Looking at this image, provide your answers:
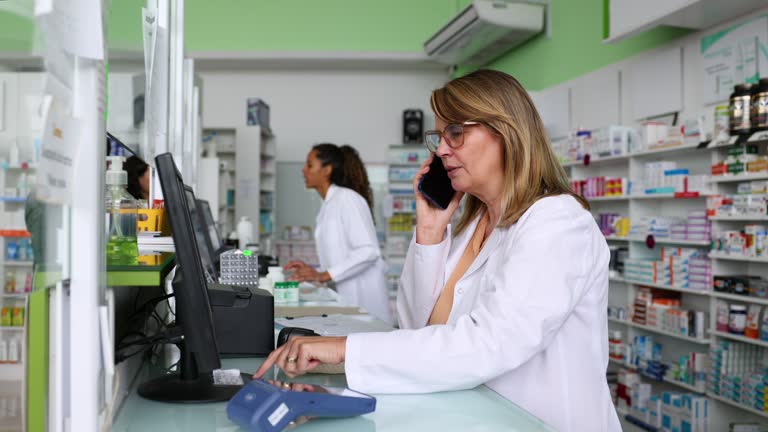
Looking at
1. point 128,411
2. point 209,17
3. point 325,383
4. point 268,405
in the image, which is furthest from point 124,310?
point 209,17

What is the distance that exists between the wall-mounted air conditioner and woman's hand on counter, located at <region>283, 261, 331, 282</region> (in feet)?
13.1

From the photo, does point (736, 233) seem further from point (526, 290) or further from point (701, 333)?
point (526, 290)

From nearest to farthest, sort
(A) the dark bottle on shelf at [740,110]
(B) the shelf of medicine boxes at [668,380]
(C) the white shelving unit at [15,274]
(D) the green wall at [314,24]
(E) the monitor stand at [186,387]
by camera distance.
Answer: (C) the white shelving unit at [15,274] → (E) the monitor stand at [186,387] → (A) the dark bottle on shelf at [740,110] → (B) the shelf of medicine boxes at [668,380] → (D) the green wall at [314,24]

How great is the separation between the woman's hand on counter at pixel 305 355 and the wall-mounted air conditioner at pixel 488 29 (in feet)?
20.1

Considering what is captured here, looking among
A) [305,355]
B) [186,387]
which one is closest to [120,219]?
[186,387]

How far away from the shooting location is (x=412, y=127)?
9328mm

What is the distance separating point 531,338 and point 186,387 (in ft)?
2.26

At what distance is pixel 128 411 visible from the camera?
1280 millimetres

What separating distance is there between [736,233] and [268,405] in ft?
12.5

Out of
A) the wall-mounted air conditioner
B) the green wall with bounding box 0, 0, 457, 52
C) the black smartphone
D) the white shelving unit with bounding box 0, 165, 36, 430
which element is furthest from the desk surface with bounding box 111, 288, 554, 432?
the green wall with bounding box 0, 0, 457, 52

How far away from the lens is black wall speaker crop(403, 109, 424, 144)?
9312 mm

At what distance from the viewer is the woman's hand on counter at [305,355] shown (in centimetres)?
137

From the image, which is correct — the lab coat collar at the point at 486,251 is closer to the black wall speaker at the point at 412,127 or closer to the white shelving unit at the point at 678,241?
the white shelving unit at the point at 678,241

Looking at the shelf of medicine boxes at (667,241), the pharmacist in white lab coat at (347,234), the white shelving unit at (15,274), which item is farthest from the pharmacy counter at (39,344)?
the shelf of medicine boxes at (667,241)
